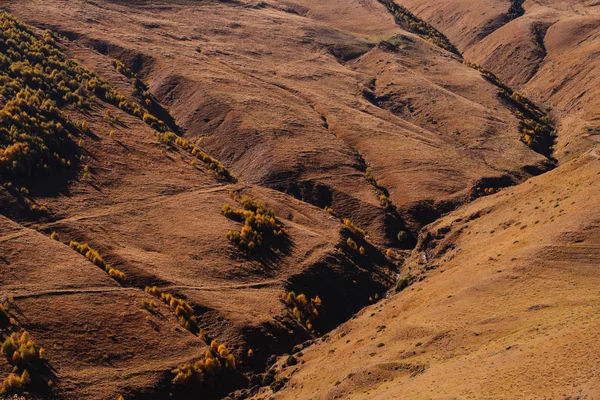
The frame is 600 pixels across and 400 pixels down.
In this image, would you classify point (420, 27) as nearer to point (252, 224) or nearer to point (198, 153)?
point (198, 153)

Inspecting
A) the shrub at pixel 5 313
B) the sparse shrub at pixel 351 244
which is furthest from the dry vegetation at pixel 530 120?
the shrub at pixel 5 313

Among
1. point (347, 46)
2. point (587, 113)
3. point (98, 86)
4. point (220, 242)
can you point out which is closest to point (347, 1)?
point (347, 46)

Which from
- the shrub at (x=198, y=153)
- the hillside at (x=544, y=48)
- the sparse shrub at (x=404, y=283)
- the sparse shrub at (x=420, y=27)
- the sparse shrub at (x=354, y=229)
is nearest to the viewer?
the sparse shrub at (x=404, y=283)

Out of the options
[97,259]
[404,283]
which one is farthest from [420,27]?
[97,259]

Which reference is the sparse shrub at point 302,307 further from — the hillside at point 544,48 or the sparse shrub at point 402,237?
the hillside at point 544,48

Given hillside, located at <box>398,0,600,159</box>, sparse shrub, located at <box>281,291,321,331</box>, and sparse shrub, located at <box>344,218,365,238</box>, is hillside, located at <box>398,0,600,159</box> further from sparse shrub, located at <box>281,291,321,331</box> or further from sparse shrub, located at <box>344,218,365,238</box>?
sparse shrub, located at <box>281,291,321,331</box>

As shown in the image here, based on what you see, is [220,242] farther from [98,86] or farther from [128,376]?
[98,86]
